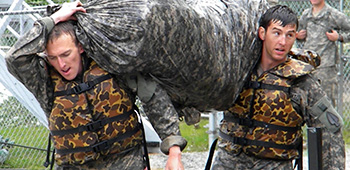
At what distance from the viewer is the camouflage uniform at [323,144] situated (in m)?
4.71

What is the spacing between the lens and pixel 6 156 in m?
8.19

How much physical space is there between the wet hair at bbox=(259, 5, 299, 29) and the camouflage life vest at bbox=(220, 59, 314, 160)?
278 mm

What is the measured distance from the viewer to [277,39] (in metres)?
4.74

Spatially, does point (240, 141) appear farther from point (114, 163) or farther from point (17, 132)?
point (17, 132)

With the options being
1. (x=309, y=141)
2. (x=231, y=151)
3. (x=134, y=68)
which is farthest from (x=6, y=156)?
(x=309, y=141)

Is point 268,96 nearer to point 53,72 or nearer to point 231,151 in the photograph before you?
point 231,151

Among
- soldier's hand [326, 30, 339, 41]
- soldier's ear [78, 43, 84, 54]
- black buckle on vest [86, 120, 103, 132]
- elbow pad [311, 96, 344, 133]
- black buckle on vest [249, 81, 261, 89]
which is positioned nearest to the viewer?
soldier's ear [78, 43, 84, 54]

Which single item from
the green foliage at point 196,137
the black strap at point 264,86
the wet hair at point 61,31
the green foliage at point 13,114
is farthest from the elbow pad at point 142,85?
the green foliage at point 196,137

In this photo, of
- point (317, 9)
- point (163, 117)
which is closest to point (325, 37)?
point (317, 9)

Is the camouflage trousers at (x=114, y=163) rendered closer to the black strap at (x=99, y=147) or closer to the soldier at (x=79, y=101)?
the soldier at (x=79, y=101)

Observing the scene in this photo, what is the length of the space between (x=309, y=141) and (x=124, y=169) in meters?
1.27

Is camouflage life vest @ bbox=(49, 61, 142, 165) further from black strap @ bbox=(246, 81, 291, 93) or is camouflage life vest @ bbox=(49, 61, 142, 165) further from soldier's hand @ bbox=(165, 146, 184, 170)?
black strap @ bbox=(246, 81, 291, 93)

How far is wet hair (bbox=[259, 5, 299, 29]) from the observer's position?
15.6 ft

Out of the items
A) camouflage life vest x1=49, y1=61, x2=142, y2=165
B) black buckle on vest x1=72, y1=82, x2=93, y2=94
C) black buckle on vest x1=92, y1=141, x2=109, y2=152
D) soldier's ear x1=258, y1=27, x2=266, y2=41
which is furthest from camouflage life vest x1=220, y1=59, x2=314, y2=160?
black buckle on vest x1=72, y1=82, x2=93, y2=94
